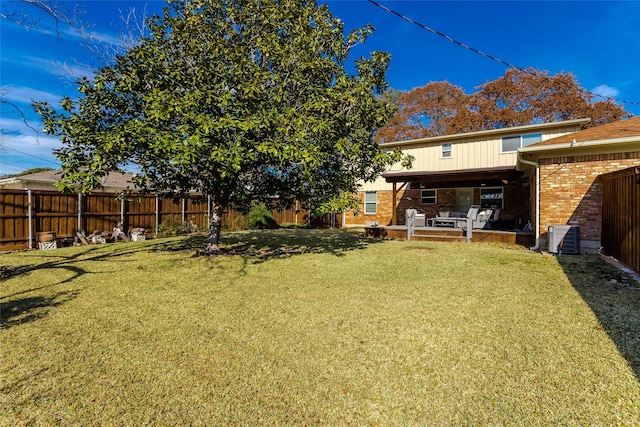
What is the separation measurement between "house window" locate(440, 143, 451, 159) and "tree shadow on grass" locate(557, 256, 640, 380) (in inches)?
377

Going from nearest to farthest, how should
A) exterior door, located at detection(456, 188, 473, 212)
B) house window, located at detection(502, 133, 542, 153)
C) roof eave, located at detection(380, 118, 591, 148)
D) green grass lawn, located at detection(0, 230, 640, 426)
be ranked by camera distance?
1. green grass lawn, located at detection(0, 230, 640, 426)
2. roof eave, located at detection(380, 118, 591, 148)
3. house window, located at detection(502, 133, 542, 153)
4. exterior door, located at detection(456, 188, 473, 212)

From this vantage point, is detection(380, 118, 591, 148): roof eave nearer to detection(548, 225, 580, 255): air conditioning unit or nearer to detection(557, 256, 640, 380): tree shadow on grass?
detection(548, 225, 580, 255): air conditioning unit

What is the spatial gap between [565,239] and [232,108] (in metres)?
9.09

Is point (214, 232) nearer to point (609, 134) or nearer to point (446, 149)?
point (609, 134)

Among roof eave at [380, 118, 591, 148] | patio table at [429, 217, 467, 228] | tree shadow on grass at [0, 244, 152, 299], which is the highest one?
roof eave at [380, 118, 591, 148]

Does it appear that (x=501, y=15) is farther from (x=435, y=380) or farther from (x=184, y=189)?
(x=435, y=380)

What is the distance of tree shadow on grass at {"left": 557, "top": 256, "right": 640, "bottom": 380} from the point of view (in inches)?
127

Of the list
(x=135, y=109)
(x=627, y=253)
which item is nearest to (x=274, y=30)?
(x=135, y=109)

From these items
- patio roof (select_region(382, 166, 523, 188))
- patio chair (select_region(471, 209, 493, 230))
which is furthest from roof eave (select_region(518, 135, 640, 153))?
patio chair (select_region(471, 209, 493, 230))

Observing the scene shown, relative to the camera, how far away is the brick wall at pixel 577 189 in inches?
338

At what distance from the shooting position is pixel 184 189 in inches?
332

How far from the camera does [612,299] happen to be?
4539 mm

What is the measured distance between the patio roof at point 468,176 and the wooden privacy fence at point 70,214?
5.98 m

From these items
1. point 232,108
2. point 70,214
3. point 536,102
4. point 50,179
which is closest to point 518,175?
point 232,108
